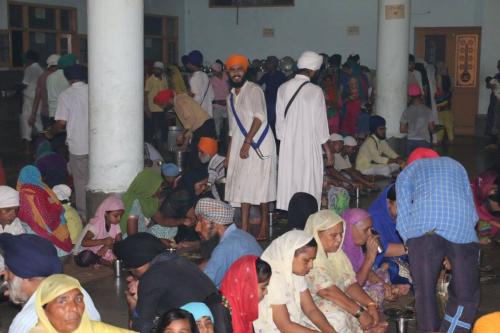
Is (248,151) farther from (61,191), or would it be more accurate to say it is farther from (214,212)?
(214,212)

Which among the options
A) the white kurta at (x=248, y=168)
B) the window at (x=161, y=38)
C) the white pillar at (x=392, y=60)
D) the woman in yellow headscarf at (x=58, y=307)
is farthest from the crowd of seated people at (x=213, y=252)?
the window at (x=161, y=38)

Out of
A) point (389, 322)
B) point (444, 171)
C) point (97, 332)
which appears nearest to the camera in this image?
point (97, 332)

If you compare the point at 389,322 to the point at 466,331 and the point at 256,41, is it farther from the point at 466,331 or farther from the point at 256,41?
the point at 256,41

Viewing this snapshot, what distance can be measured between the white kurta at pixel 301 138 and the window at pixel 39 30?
923cm

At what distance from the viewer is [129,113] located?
27.8 ft

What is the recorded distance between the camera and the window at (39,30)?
16.5m

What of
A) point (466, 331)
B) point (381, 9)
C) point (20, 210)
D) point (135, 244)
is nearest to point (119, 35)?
point (20, 210)

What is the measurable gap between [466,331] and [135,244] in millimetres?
2005

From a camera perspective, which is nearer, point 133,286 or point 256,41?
point 133,286

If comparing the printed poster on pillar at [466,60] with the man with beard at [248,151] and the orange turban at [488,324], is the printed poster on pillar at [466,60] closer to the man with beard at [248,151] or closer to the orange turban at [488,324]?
the man with beard at [248,151]

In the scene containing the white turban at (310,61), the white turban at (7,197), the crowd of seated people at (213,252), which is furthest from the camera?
the white turban at (310,61)

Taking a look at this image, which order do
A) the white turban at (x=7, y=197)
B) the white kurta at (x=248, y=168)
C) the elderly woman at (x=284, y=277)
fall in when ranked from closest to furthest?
1. the elderly woman at (x=284, y=277)
2. the white turban at (x=7, y=197)
3. the white kurta at (x=248, y=168)

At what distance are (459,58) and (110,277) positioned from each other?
13.0 metres

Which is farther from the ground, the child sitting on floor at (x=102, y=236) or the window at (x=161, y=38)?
the window at (x=161, y=38)
